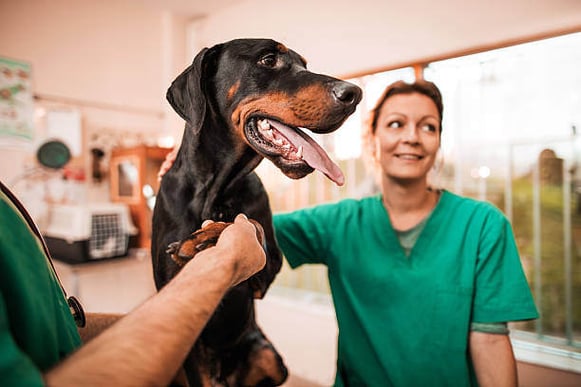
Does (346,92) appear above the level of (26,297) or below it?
above

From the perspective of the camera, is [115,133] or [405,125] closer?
[405,125]

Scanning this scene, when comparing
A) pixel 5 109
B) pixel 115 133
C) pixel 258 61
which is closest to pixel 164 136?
pixel 115 133

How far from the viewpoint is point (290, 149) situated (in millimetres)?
650

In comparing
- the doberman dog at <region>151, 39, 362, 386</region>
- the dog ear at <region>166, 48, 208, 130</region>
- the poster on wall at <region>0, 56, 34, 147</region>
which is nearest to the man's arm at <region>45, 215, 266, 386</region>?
the doberman dog at <region>151, 39, 362, 386</region>

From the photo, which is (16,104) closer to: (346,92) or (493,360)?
(346,92)

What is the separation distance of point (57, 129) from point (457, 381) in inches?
109

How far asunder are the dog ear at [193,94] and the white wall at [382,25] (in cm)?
40

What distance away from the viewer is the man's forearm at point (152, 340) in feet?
1.29

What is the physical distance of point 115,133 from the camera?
9.50 feet

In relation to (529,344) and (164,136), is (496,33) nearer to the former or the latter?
(529,344)

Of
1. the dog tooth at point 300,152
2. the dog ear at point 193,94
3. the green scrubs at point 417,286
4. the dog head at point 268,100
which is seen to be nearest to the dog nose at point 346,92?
the dog head at point 268,100

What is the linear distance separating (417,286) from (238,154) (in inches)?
29.3

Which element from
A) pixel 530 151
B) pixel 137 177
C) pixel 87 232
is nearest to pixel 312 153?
pixel 530 151

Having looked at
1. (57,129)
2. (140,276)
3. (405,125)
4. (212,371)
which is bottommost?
(140,276)
